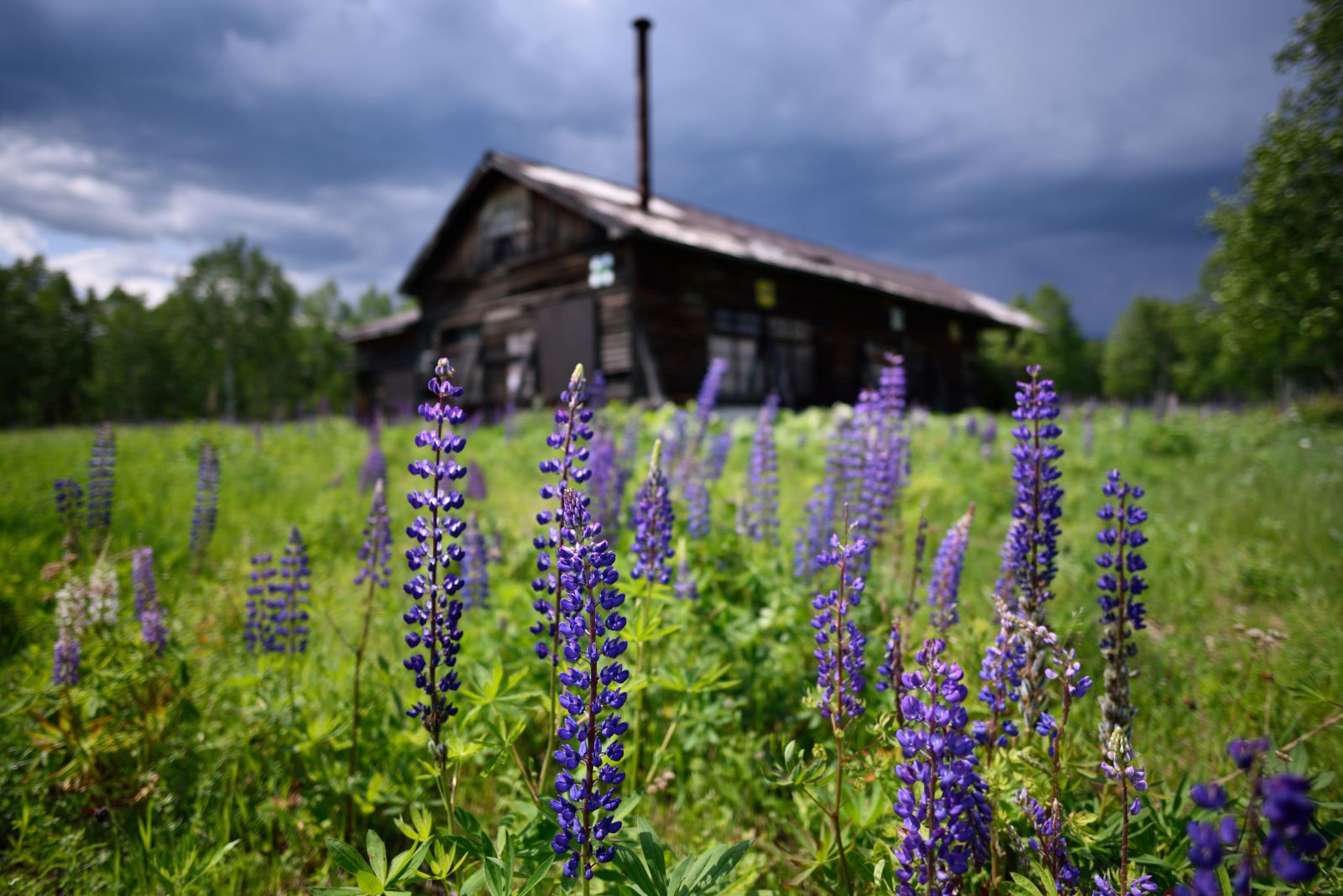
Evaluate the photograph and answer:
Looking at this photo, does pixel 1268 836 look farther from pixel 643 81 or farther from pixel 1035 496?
pixel 643 81

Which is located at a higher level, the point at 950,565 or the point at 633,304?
the point at 633,304

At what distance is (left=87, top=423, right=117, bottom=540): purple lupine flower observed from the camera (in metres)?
3.50

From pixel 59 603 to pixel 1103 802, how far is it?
137 inches

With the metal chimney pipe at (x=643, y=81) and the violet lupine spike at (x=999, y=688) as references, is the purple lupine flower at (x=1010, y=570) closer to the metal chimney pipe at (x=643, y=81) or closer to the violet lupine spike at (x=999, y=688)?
the violet lupine spike at (x=999, y=688)

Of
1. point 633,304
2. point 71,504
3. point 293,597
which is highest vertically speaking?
point 633,304

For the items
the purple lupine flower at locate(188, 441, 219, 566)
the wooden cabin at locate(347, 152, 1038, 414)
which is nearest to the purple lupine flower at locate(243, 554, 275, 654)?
the purple lupine flower at locate(188, 441, 219, 566)

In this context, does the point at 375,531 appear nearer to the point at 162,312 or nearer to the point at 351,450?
the point at 351,450

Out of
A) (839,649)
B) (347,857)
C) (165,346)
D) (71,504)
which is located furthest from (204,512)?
(165,346)

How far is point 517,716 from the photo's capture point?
1947 millimetres

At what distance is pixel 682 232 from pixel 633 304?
6.34 feet

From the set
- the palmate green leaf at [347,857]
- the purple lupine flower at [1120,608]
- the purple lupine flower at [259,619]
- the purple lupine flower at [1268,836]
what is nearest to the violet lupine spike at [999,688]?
the purple lupine flower at [1120,608]

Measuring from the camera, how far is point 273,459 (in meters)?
9.84

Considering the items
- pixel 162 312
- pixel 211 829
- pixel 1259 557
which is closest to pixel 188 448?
pixel 211 829

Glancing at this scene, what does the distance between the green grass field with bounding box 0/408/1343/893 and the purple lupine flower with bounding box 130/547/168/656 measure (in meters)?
0.07
